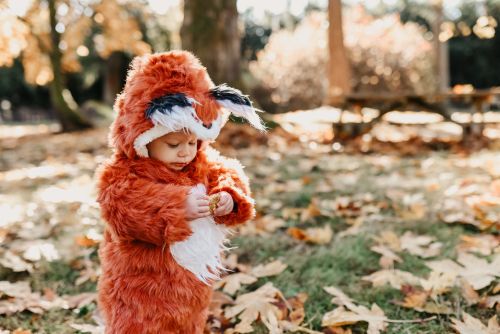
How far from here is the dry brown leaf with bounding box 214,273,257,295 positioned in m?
2.04

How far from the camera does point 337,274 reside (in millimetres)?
2135

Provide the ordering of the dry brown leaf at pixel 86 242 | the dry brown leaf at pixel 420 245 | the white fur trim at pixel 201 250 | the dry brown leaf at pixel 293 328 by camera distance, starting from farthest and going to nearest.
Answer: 1. the dry brown leaf at pixel 86 242
2. the dry brown leaf at pixel 420 245
3. the dry brown leaf at pixel 293 328
4. the white fur trim at pixel 201 250

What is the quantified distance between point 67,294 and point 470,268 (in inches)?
69.2

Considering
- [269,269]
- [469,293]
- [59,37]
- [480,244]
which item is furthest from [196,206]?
[59,37]

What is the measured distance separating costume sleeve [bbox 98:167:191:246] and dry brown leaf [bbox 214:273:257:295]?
30.3 inches

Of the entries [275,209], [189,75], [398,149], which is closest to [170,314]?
→ [189,75]

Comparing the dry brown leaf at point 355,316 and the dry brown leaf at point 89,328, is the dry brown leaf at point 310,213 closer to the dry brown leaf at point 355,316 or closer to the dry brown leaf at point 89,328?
the dry brown leaf at point 355,316

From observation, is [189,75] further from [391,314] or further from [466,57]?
[466,57]

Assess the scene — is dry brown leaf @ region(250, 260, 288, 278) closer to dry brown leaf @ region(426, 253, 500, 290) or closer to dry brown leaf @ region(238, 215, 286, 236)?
dry brown leaf @ region(238, 215, 286, 236)

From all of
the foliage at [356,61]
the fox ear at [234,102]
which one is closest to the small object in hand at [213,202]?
the fox ear at [234,102]

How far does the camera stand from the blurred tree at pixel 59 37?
9633 mm

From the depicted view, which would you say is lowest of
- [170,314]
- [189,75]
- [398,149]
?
[398,149]

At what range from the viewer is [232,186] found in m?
1.49

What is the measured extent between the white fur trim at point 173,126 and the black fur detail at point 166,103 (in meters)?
0.01
